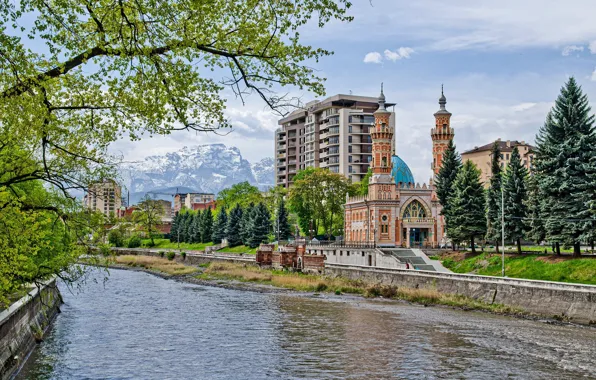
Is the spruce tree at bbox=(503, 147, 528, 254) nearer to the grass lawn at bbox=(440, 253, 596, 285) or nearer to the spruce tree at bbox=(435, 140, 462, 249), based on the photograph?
the grass lawn at bbox=(440, 253, 596, 285)

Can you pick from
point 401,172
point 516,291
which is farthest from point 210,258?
point 516,291

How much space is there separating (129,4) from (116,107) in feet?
8.77

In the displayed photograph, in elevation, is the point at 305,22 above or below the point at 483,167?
below

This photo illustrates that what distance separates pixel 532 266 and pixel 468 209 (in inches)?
549

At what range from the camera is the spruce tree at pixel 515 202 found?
187ft

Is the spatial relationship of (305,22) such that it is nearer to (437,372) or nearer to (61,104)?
(61,104)

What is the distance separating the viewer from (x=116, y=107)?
14.8m

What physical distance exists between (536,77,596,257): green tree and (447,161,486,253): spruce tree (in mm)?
13916

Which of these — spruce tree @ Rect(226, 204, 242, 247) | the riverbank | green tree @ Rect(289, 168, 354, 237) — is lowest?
the riverbank

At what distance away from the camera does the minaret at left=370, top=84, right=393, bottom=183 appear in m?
79.8

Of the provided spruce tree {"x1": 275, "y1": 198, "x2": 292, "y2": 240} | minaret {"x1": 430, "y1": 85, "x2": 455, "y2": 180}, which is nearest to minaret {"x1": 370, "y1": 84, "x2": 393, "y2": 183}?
minaret {"x1": 430, "y1": 85, "x2": 455, "y2": 180}

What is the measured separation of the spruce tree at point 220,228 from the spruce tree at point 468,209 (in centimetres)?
6150

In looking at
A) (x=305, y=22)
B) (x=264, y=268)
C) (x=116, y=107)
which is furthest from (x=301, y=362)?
(x=264, y=268)

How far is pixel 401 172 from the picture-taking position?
8400 centimetres
